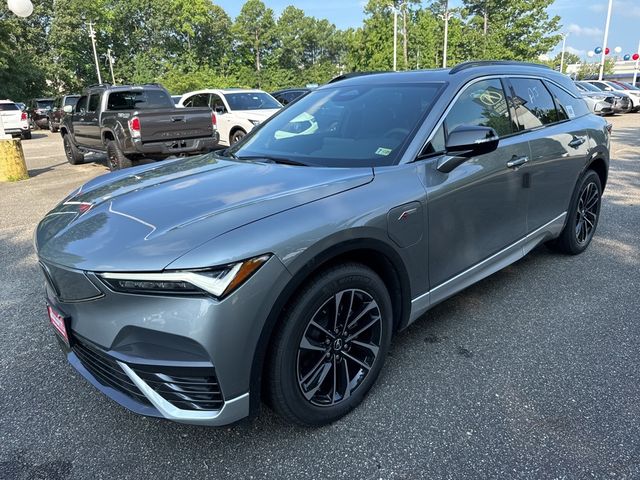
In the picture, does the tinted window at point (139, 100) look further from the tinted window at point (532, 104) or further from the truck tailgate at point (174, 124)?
the tinted window at point (532, 104)

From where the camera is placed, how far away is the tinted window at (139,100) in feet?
33.1

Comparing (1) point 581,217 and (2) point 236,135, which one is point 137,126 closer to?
(2) point 236,135

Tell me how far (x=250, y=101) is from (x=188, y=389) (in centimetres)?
1155

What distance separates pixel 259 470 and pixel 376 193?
1.38 m

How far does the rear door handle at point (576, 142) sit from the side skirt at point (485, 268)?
1.87 ft

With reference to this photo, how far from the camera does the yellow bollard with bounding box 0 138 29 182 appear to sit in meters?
9.62

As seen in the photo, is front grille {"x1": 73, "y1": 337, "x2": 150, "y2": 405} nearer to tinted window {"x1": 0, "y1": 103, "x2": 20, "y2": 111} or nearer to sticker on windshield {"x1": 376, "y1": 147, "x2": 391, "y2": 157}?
sticker on windshield {"x1": 376, "y1": 147, "x2": 391, "y2": 157}

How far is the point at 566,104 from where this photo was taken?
A: 410cm

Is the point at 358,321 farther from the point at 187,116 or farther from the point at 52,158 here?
the point at 52,158

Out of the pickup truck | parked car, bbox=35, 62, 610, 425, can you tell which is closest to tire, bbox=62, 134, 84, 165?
the pickup truck

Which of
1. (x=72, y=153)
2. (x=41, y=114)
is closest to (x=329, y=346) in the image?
(x=72, y=153)

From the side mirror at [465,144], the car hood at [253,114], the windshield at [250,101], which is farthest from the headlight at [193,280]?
the windshield at [250,101]

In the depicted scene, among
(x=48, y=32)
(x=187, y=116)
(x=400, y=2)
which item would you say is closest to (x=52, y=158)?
(x=187, y=116)

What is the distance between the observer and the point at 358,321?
2.35 meters
